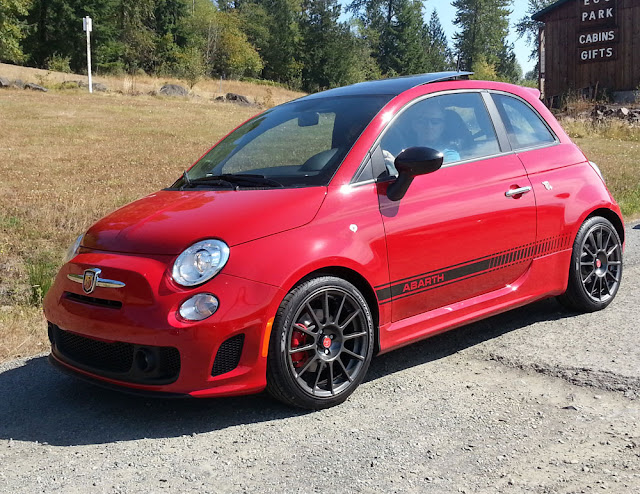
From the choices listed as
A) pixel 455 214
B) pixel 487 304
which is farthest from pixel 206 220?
pixel 487 304

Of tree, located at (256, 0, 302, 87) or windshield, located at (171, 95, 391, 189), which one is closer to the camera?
windshield, located at (171, 95, 391, 189)

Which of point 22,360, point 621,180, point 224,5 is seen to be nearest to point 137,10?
point 224,5

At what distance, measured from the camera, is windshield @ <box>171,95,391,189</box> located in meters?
4.23

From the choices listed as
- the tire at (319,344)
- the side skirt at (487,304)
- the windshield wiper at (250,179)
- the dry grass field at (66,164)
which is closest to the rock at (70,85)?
the dry grass field at (66,164)

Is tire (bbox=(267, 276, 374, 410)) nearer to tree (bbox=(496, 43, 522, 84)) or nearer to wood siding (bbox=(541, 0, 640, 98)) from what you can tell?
wood siding (bbox=(541, 0, 640, 98))

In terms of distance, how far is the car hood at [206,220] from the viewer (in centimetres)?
370

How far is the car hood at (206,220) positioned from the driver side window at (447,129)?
72cm

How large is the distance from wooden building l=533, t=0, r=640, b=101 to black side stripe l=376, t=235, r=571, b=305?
29526mm

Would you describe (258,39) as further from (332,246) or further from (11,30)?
(332,246)

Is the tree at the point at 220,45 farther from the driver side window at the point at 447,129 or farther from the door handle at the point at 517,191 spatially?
the door handle at the point at 517,191

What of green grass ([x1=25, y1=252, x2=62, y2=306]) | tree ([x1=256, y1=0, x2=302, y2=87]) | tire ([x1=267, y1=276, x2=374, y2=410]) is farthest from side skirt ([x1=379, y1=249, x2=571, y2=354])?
tree ([x1=256, y1=0, x2=302, y2=87])

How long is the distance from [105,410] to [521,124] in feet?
11.1

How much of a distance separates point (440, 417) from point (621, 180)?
1109 centimetres

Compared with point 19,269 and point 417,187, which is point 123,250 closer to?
point 417,187
